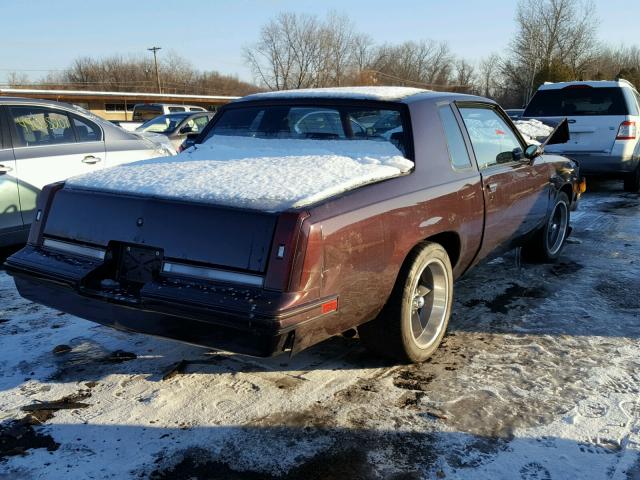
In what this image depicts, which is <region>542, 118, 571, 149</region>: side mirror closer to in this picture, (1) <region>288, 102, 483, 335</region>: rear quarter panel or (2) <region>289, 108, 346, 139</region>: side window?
(1) <region>288, 102, 483, 335</region>: rear quarter panel

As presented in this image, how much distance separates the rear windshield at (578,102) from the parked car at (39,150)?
670 cm

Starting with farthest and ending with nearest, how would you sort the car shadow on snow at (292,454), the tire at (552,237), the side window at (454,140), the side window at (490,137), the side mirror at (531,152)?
the tire at (552,237), the side mirror at (531,152), the side window at (490,137), the side window at (454,140), the car shadow on snow at (292,454)

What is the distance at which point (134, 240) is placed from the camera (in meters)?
2.80

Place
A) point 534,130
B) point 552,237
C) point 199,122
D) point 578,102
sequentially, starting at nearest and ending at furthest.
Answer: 1. point 552,237
2. point 534,130
3. point 578,102
4. point 199,122

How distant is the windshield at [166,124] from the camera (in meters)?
13.2

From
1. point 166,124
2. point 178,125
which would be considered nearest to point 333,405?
point 178,125

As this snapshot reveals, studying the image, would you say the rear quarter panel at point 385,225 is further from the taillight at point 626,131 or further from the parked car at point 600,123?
the taillight at point 626,131

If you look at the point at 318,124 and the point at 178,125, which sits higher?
the point at 318,124

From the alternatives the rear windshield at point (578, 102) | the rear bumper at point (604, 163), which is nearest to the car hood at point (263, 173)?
the rear bumper at point (604, 163)

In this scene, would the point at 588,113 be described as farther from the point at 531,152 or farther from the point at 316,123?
the point at 316,123

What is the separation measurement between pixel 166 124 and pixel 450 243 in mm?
12162

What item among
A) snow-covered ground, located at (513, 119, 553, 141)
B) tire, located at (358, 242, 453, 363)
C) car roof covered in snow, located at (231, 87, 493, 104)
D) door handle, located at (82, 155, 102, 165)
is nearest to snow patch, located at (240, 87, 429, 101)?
car roof covered in snow, located at (231, 87, 493, 104)

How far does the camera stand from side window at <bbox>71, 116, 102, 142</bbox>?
6109 millimetres

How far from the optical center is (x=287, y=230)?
248cm
